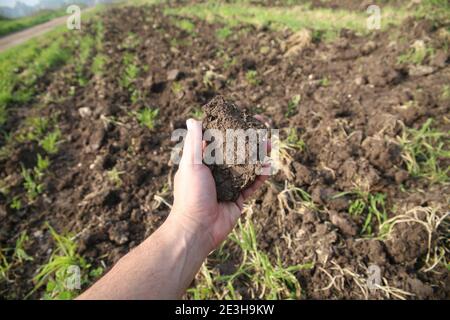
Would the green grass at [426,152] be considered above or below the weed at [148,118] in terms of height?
below

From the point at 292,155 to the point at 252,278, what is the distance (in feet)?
3.96

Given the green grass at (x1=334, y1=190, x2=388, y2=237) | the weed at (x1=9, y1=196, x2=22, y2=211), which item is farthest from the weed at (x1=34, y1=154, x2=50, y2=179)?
the green grass at (x1=334, y1=190, x2=388, y2=237)

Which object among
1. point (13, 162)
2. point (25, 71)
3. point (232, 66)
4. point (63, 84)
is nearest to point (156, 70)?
point (232, 66)

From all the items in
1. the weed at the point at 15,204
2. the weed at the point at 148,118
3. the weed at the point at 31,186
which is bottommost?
the weed at the point at 15,204

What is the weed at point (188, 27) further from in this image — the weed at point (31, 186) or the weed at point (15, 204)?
the weed at point (15, 204)

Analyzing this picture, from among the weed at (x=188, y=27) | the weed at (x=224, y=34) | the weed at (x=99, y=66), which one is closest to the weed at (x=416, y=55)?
the weed at (x=224, y=34)

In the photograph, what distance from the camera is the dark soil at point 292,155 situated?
7.31 feet

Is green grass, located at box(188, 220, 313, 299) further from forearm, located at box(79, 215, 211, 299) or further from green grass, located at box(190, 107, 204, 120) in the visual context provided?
green grass, located at box(190, 107, 204, 120)

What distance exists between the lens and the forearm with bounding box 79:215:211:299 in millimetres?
1365

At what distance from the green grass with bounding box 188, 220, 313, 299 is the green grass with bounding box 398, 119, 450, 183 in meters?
1.35

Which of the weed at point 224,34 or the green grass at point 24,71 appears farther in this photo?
the weed at point 224,34

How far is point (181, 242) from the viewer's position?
1655 millimetres

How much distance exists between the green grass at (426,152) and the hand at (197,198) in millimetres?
1795

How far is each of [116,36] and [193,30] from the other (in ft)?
6.71
